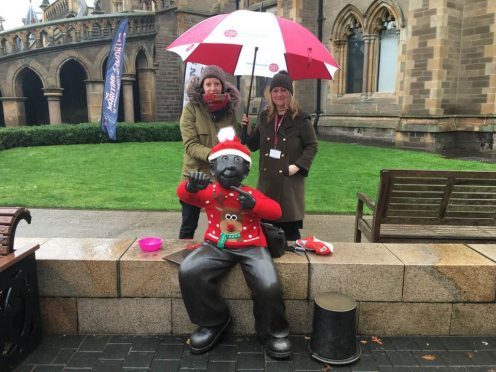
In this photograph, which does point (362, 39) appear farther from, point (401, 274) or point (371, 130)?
point (401, 274)

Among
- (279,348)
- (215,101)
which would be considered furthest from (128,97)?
(279,348)

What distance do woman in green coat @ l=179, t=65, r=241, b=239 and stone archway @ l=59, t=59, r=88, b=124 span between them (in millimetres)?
23340

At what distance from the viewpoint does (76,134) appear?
1692 cm

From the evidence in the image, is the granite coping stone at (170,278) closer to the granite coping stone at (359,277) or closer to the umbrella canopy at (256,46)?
the granite coping stone at (359,277)

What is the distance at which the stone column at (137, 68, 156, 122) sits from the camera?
72.4 feet

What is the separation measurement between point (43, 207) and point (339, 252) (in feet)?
19.0

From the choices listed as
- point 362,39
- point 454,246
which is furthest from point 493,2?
point 454,246

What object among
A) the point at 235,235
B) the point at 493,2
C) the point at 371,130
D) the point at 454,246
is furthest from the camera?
the point at 371,130

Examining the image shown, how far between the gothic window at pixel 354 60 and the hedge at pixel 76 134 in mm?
7691

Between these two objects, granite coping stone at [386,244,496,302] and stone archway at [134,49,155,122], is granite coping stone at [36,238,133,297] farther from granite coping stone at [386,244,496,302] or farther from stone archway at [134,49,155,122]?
stone archway at [134,49,155,122]

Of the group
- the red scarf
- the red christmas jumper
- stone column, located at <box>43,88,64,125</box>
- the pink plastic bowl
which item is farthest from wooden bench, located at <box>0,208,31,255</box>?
stone column, located at <box>43,88,64,125</box>

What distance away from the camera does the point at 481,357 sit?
304cm

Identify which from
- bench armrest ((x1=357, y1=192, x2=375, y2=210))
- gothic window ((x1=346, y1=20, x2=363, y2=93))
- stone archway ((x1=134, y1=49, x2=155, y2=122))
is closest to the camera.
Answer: bench armrest ((x1=357, y1=192, x2=375, y2=210))

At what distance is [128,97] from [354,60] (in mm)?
10915
